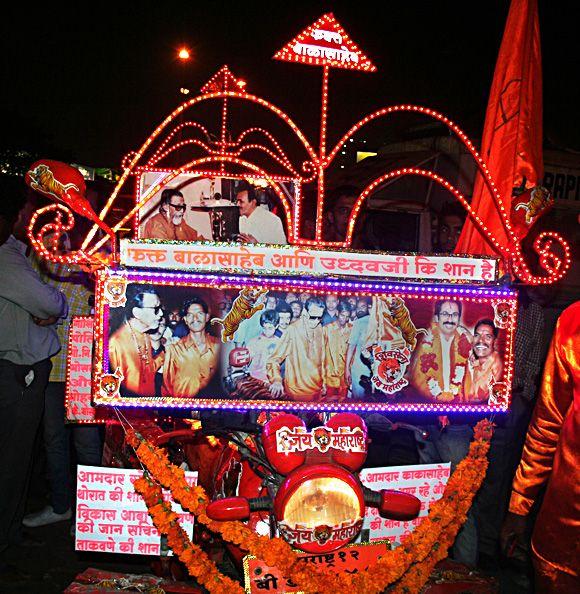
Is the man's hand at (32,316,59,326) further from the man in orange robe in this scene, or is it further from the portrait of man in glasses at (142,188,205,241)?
the man in orange robe

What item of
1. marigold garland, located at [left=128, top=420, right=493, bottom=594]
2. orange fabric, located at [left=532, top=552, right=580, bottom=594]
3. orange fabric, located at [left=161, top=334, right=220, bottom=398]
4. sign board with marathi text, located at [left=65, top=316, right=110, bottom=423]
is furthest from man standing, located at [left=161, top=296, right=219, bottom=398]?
sign board with marathi text, located at [left=65, top=316, right=110, bottom=423]

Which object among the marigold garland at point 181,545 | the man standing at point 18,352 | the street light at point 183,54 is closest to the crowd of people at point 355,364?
the marigold garland at point 181,545

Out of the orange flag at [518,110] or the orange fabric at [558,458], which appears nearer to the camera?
the orange fabric at [558,458]

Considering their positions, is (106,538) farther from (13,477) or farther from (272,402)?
(13,477)

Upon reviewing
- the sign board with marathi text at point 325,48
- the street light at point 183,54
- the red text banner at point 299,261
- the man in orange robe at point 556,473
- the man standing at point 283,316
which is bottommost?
the man in orange robe at point 556,473

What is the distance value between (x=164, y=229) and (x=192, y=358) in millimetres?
3160

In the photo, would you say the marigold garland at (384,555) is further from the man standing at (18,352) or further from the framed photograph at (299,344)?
the man standing at (18,352)

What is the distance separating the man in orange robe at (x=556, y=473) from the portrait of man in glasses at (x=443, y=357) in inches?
14.4

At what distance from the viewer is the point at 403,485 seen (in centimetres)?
343

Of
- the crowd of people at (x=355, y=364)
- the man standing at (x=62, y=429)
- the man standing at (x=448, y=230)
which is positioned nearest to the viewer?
the crowd of people at (x=355, y=364)

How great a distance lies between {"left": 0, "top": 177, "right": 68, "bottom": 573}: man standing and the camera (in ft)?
14.5

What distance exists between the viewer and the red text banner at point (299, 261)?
9.54 ft

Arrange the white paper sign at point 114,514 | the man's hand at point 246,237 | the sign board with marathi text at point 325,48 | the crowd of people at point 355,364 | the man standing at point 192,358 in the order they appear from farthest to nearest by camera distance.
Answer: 1. the man's hand at point 246,237
2. the sign board with marathi text at point 325,48
3. the white paper sign at point 114,514
4. the man standing at point 192,358
5. the crowd of people at point 355,364

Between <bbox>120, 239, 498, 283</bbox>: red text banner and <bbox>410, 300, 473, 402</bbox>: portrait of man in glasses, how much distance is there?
0.58ft
